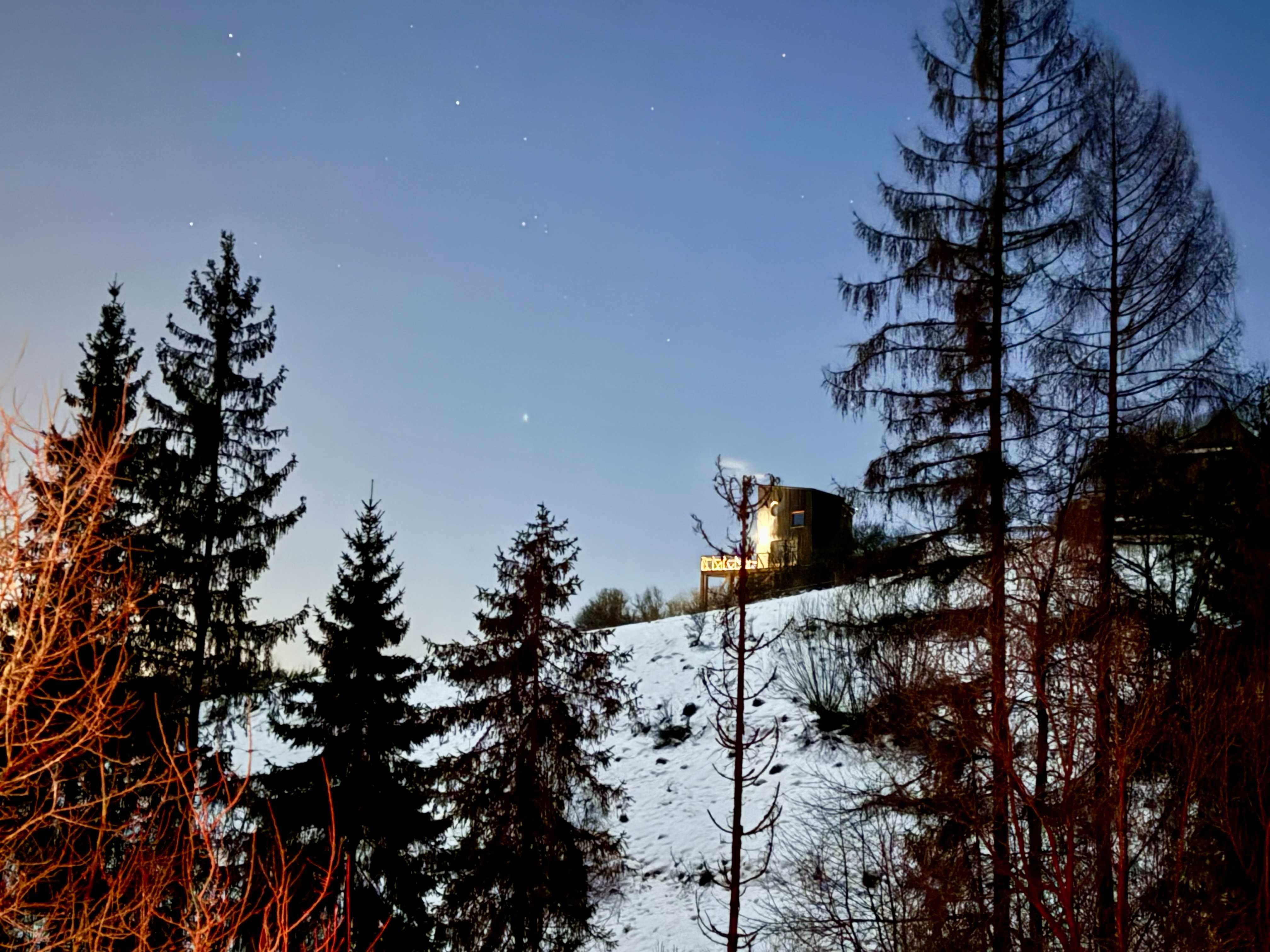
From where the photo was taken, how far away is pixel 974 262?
14133 mm

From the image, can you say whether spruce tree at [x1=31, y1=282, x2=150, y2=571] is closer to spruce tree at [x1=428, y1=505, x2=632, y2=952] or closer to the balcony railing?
spruce tree at [x1=428, y1=505, x2=632, y2=952]

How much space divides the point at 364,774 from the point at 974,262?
12.5m

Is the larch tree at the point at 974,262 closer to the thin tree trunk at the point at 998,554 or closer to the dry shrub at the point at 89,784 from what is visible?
the thin tree trunk at the point at 998,554

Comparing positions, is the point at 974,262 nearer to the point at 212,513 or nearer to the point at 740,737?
the point at 740,737

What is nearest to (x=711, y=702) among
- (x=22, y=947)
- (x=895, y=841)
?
(x=895, y=841)

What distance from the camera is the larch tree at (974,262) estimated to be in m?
13.8

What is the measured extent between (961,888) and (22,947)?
1269 centimetres

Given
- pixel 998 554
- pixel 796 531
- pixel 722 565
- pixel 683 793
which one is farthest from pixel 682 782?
pixel 796 531

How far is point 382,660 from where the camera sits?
1520 centimetres

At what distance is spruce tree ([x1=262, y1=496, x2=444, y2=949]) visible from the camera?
14336mm

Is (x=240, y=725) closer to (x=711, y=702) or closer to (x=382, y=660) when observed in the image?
(x=382, y=660)

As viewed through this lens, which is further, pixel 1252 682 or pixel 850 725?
pixel 850 725

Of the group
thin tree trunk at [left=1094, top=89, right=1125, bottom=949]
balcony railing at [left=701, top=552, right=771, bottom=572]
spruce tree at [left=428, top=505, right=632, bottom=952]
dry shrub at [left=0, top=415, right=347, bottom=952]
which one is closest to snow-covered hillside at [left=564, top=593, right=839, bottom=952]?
spruce tree at [left=428, top=505, right=632, bottom=952]

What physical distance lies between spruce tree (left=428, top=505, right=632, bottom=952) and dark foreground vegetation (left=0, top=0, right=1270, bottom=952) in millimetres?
60
